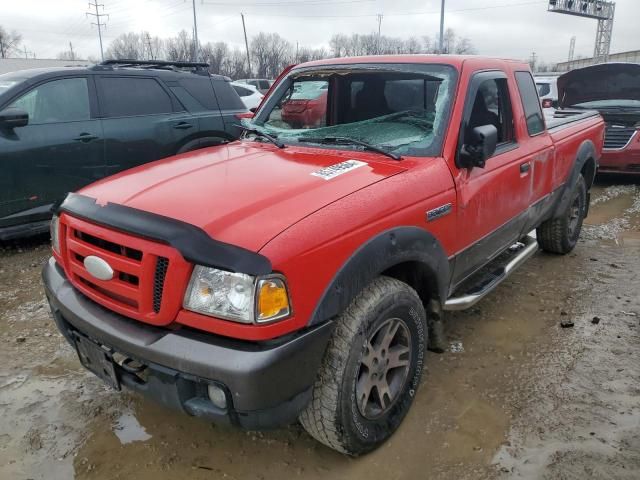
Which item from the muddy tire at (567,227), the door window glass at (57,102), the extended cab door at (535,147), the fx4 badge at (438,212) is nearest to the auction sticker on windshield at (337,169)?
the fx4 badge at (438,212)

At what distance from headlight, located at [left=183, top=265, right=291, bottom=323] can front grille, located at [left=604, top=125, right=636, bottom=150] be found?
7.92 meters

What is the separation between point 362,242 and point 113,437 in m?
1.63

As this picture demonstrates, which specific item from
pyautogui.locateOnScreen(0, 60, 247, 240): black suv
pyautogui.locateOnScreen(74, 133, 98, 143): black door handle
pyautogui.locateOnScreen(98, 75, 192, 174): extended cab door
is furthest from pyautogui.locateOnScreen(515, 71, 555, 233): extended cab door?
pyautogui.locateOnScreen(74, 133, 98, 143): black door handle

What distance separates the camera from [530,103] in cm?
392

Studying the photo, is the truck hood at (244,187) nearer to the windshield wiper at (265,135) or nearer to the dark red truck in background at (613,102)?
the windshield wiper at (265,135)

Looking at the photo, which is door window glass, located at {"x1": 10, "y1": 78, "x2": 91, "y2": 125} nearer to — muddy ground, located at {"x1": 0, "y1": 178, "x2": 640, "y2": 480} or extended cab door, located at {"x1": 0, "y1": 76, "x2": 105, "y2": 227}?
extended cab door, located at {"x1": 0, "y1": 76, "x2": 105, "y2": 227}

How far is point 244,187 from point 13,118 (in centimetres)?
356

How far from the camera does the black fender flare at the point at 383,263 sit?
2062 mm

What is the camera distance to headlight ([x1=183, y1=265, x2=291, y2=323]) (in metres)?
1.88

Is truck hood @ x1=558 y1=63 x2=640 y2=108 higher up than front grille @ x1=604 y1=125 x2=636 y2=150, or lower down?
higher up

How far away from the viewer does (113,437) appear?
2596 millimetres

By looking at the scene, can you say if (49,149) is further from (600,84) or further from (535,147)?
(600,84)

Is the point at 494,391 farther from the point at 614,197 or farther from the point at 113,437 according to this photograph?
the point at 614,197

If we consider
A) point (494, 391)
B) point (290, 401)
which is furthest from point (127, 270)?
point (494, 391)
